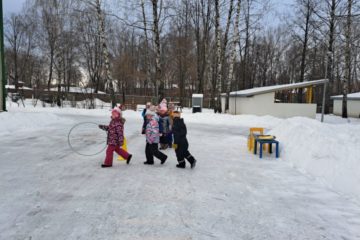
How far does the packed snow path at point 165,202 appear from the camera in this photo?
130 inches

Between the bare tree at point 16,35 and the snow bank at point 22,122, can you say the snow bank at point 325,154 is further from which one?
the bare tree at point 16,35

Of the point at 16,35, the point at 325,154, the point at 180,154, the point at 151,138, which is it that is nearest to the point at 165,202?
the point at 180,154

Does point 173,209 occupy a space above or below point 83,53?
below

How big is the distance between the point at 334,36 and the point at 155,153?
27001 millimetres

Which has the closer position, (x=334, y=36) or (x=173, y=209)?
(x=173, y=209)

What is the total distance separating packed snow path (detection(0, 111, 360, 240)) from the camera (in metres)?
3.29

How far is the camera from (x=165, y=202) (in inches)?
164

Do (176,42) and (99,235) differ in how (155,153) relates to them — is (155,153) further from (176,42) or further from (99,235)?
(176,42)

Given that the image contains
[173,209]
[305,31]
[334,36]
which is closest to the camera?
[173,209]

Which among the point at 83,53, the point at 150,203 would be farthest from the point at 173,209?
the point at 83,53

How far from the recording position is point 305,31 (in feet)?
107

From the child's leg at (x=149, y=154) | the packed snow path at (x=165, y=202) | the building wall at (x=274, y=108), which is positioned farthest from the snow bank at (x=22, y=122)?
the building wall at (x=274, y=108)

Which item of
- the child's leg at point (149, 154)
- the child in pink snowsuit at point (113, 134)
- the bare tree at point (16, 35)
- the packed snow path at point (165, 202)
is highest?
the bare tree at point (16, 35)

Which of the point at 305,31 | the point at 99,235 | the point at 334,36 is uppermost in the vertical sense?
the point at 305,31
